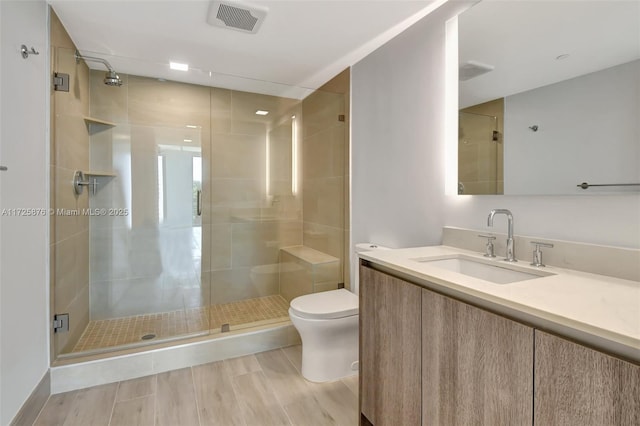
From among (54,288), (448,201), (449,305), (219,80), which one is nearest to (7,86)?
(54,288)

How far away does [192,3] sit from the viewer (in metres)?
1.83

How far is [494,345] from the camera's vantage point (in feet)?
2.95

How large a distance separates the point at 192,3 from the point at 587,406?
7.86 feet

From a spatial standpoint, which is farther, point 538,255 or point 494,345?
point 538,255

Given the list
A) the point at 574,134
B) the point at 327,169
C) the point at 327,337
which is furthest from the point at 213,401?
the point at 574,134

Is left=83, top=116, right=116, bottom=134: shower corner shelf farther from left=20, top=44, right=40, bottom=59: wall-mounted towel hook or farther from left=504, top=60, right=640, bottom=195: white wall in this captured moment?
left=504, top=60, right=640, bottom=195: white wall

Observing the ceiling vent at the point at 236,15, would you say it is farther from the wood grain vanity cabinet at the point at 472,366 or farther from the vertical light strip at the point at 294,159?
the wood grain vanity cabinet at the point at 472,366

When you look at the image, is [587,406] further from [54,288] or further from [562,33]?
[54,288]

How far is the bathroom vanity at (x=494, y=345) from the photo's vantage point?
0.69 m

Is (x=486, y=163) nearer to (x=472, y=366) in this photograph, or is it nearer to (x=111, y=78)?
(x=472, y=366)

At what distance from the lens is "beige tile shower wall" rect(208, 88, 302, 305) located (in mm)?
2928

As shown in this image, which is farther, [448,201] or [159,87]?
[159,87]

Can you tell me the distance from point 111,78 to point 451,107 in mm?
2525

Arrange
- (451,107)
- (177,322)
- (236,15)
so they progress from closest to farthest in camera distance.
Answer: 1. (451,107)
2. (236,15)
3. (177,322)
